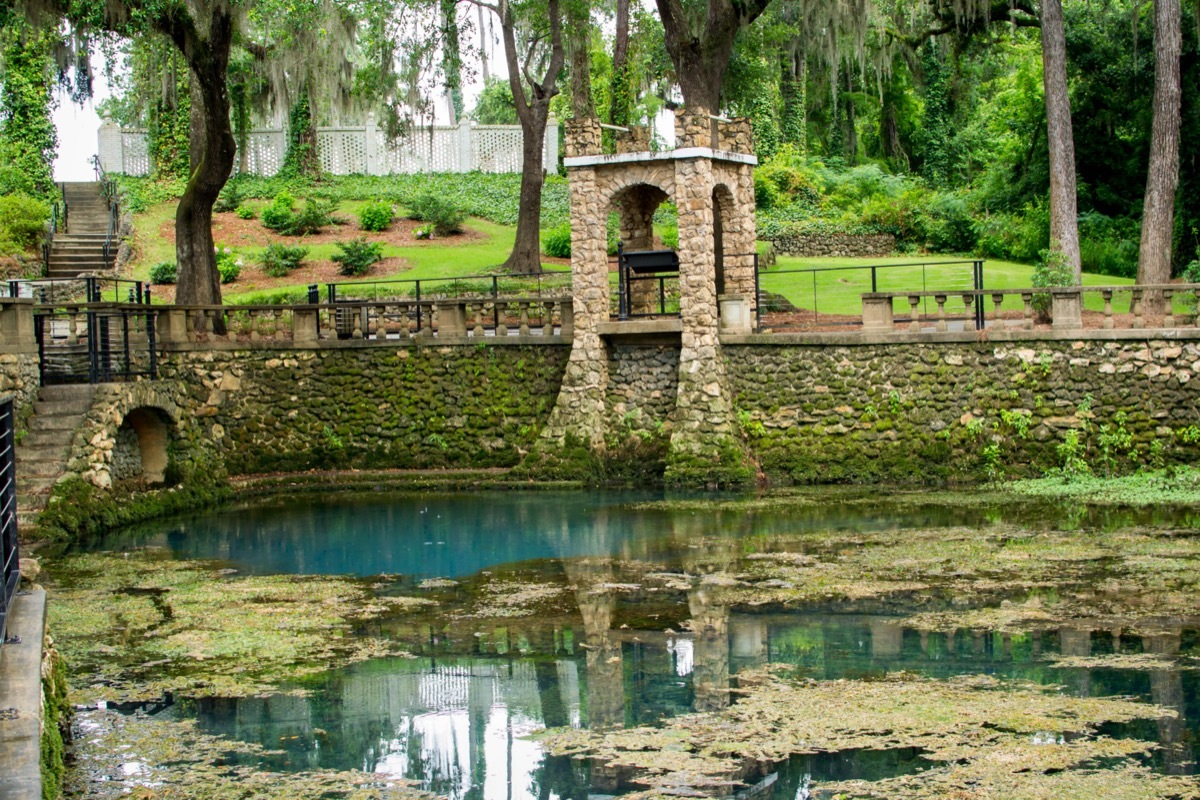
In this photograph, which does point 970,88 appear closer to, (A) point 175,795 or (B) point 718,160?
(B) point 718,160

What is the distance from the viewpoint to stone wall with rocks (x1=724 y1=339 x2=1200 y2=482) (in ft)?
65.6

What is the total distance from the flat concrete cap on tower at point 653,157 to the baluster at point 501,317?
2530mm

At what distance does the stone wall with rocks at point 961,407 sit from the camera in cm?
1998

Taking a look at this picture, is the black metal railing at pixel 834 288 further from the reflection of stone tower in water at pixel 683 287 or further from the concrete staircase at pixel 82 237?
the concrete staircase at pixel 82 237

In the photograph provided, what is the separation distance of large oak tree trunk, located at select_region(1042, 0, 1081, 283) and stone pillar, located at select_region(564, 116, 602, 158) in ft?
22.8

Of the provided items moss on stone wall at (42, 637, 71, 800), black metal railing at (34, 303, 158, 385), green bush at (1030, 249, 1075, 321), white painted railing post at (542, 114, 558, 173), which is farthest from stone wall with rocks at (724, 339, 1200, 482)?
white painted railing post at (542, 114, 558, 173)

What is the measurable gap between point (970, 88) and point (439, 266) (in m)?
19.4

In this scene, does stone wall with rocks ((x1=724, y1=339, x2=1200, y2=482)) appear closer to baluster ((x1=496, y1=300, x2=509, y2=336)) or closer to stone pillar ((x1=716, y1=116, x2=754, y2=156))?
stone pillar ((x1=716, y1=116, x2=754, y2=156))

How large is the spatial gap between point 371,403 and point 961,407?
30.4 ft

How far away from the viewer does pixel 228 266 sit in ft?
108

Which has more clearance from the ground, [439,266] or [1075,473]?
[439,266]

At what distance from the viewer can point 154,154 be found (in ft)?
135

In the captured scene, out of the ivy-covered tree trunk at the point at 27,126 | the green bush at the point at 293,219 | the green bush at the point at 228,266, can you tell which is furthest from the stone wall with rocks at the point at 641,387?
the ivy-covered tree trunk at the point at 27,126

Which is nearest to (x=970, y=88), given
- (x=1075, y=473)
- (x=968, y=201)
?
(x=968, y=201)
